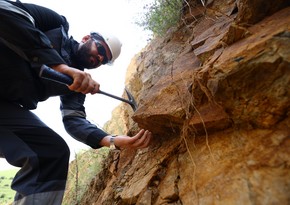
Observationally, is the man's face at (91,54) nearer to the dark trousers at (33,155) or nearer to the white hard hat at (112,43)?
the white hard hat at (112,43)

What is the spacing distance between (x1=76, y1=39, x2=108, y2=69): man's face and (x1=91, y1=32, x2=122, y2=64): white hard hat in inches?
5.0

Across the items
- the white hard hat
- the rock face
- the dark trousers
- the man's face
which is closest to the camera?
the rock face

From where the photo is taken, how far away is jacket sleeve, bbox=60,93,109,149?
266 centimetres

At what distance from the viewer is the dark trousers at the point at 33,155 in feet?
6.06

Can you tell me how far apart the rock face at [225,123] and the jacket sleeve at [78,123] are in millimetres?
490

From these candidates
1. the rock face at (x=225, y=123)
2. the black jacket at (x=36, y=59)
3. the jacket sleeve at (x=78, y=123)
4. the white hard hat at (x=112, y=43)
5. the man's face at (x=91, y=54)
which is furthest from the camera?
the white hard hat at (x=112, y=43)

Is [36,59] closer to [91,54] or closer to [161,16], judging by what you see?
[91,54]

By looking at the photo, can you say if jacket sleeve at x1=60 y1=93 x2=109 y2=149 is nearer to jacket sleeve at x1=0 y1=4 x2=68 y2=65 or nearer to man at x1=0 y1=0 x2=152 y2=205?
man at x1=0 y1=0 x2=152 y2=205

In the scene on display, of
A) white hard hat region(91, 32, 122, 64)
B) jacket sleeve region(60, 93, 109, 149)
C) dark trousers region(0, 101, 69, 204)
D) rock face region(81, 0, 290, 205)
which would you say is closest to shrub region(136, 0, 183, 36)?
white hard hat region(91, 32, 122, 64)

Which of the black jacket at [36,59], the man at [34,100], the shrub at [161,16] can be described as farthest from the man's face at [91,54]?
the shrub at [161,16]

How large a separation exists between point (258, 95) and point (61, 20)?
216 centimetres

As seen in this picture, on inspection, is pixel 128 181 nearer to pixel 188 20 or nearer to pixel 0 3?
pixel 0 3

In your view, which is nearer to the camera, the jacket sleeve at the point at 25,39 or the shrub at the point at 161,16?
the jacket sleeve at the point at 25,39

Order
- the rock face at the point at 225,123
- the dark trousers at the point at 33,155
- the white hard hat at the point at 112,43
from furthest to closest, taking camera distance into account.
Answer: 1. the white hard hat at the point at 112,43
2. the dark trousers at the point at 33,155
3. the rock face at the point at 225,123
